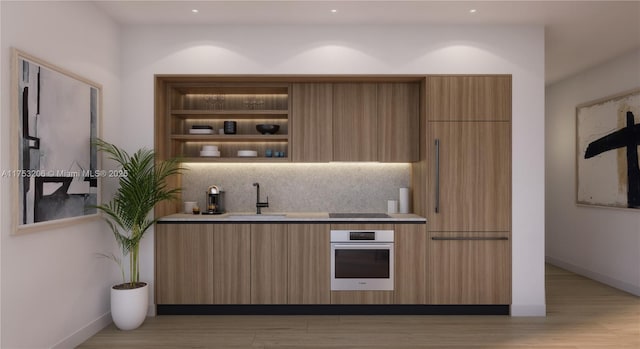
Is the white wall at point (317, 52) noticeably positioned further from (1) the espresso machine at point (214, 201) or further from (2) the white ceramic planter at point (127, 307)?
(2) the white ceramic planter at point (127, 307)

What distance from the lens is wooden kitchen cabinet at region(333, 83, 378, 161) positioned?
4.29 m

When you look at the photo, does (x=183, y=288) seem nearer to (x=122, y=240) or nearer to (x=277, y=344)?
(x=122, y=240)

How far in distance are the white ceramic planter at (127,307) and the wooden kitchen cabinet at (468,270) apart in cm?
268

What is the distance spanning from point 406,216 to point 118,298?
277 centimetres

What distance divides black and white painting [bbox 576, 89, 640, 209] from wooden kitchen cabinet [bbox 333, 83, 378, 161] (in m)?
3.09

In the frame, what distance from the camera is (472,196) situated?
3.92m

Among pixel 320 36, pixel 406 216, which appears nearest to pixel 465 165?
pixel 406 216

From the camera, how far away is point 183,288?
3.91 meters

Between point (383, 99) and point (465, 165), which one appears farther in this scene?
point (383, 99)

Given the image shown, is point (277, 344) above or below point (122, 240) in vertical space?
below

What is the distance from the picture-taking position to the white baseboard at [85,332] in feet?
10.1

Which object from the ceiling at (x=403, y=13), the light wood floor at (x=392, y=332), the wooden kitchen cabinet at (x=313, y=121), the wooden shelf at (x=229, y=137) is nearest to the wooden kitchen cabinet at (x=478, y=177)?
the light wood floor at (x=392, y=332)

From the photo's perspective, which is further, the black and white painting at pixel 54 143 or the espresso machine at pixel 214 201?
the espresso machine at pixel 214 201

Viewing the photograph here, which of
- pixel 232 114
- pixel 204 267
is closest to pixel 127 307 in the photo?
pixel 204 267
